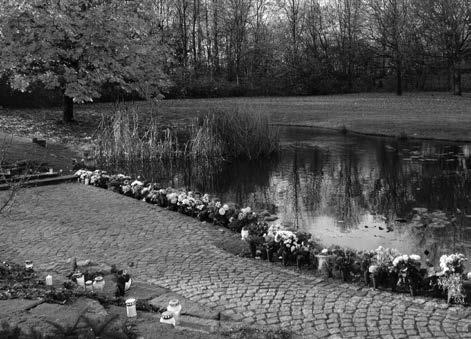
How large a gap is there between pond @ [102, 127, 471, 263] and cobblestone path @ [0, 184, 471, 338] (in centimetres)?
232

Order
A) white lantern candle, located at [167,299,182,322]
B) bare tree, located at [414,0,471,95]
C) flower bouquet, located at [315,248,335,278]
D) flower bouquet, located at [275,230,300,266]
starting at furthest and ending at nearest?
bare tree, located at [414,0,471,95] → flower bouquet, located at [275,230,300,266] → flower bouquet, located at [315,248,335,278] → white lantern candle, located at [167,299,182,322]

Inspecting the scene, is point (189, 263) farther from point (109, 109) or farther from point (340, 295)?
point (109, 109)

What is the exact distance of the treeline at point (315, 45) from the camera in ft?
133

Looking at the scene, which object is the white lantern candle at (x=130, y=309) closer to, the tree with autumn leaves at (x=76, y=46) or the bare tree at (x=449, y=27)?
the tree with autumn leaves at (x=76, y=46)

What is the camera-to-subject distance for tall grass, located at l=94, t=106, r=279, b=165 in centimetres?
1773

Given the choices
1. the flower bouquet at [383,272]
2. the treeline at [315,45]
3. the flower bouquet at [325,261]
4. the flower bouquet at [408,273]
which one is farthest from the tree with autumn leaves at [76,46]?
the flower bouquet at [408,273]

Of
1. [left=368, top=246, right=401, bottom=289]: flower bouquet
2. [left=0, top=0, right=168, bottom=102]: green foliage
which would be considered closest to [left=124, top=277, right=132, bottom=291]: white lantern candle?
[left=368, top=246, right=401, bottom=289]: flower bouquet

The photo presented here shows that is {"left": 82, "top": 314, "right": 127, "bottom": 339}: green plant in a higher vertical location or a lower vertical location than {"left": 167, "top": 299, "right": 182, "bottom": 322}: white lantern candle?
higher

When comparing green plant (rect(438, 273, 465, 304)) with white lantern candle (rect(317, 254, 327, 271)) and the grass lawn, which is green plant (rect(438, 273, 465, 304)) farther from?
the grass lawn

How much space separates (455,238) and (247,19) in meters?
50.7

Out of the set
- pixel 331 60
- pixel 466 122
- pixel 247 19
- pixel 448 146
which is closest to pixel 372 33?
pixel 331 60

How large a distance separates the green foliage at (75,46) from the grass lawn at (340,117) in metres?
2.12

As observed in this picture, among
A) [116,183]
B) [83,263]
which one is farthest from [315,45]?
[83,263]

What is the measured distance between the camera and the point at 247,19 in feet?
186
